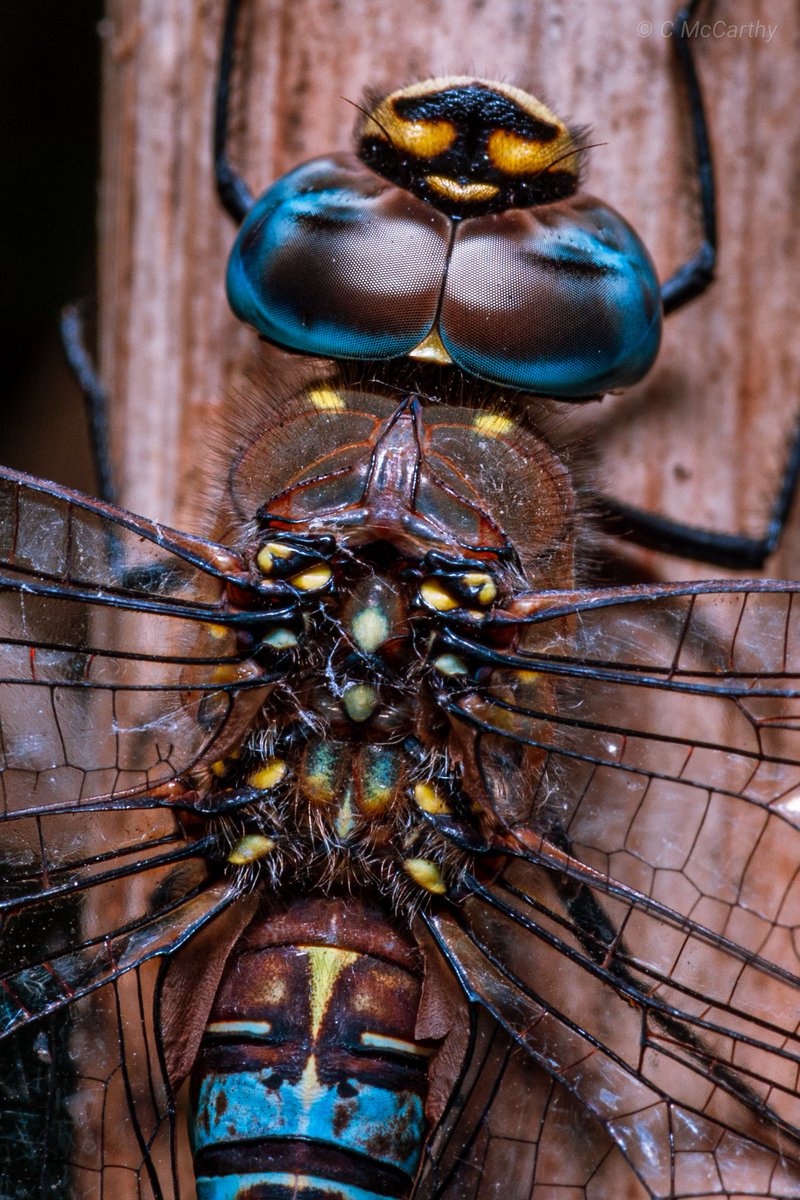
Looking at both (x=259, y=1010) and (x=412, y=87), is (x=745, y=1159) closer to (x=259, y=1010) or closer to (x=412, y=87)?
(x=259, y=1010)

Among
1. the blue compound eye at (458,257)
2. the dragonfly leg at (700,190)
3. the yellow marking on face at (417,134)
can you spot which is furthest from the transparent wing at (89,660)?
the dragonfly leg at (700,190)

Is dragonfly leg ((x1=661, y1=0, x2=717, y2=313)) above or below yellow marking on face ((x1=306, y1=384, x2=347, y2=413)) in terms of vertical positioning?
above

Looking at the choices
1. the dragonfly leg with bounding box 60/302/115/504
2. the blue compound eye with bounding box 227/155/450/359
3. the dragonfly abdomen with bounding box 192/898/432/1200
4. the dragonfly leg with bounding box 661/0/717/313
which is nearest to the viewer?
the dragonfly abdomen with bounding box 192/898/432/1200

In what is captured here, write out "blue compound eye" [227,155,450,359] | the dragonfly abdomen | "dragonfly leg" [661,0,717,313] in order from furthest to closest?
"dragonfly leg" [661,0,717,313] → "blue compound eye" [227,155,450,359] → the dragonfly abdomen

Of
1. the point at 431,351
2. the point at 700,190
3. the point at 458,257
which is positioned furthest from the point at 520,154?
the point at 700,190

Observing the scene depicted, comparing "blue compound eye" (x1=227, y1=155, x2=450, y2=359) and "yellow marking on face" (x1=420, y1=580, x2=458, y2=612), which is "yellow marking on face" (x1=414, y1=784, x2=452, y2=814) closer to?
"yellow marking on face" (x1=420, y1=580, x2=458, y2=612)

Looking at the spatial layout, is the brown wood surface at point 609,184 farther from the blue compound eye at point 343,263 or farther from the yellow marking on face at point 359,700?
the yellow marking on face at point 359,700

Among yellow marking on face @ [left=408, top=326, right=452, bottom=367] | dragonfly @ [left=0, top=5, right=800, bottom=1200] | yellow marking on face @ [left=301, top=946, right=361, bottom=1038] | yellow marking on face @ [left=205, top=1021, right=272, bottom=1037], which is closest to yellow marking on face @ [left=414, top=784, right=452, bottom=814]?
dragonfly @ [left=0, top=5, right=800, bottom=1200]
